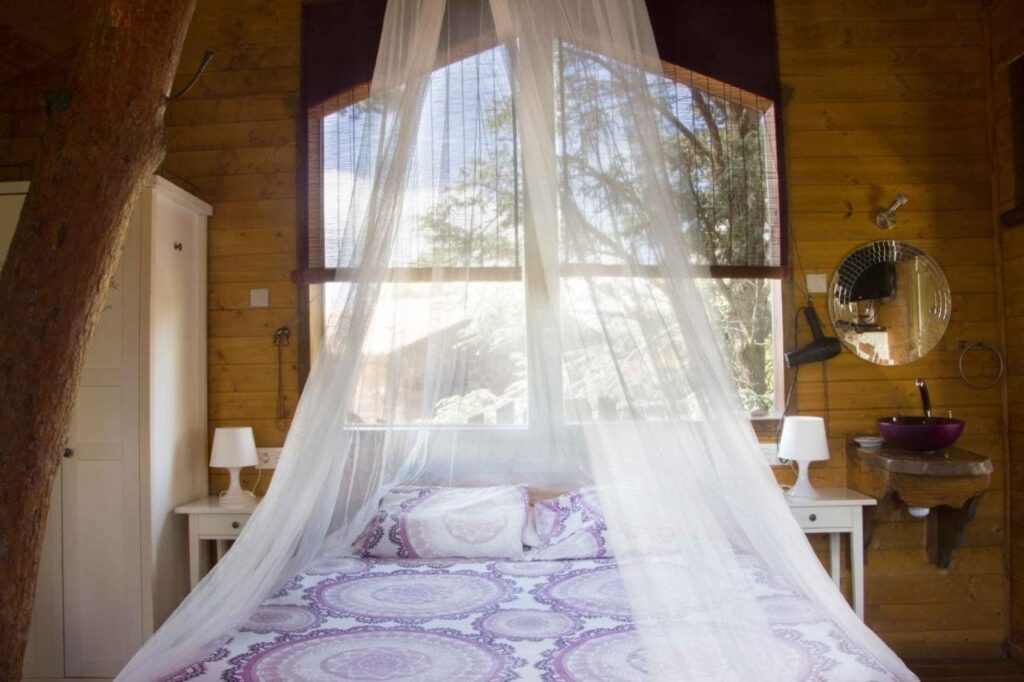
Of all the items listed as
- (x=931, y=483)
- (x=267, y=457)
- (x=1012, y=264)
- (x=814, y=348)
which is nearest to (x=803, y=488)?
(x=931, y=483)

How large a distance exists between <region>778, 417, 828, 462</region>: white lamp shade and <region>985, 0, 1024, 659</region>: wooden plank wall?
930mm

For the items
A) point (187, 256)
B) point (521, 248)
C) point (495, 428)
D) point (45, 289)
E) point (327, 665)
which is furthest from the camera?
point (187, 256)

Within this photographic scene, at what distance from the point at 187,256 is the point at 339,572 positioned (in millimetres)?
1679

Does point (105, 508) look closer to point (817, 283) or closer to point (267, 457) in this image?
point (267, 457)

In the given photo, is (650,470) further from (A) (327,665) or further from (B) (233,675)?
(B) (233,675)

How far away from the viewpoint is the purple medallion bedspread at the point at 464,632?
6.13 ft

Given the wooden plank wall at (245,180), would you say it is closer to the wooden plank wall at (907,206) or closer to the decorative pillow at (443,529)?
the decorative pillow at (443,529)

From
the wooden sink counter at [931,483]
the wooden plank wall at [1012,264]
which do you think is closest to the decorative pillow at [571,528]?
the wooden sink counter at [931,483]

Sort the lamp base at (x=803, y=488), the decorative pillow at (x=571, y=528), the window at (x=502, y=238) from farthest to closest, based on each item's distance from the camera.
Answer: the lamp base at (x=803, y=488) → the decorative pillow at (x=571, y=528) → the window at (x=502, y=238)

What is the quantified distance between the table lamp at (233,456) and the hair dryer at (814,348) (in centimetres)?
245

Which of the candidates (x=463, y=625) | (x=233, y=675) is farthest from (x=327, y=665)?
(x=463, y=625)

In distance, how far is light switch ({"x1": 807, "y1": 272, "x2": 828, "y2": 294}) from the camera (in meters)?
3.55

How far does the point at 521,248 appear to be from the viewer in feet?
8.55

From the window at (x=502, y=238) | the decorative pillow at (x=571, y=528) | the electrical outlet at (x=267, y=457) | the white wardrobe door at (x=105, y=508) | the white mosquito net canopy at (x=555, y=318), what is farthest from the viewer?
the electrical outlet at (x=267, y=457)
